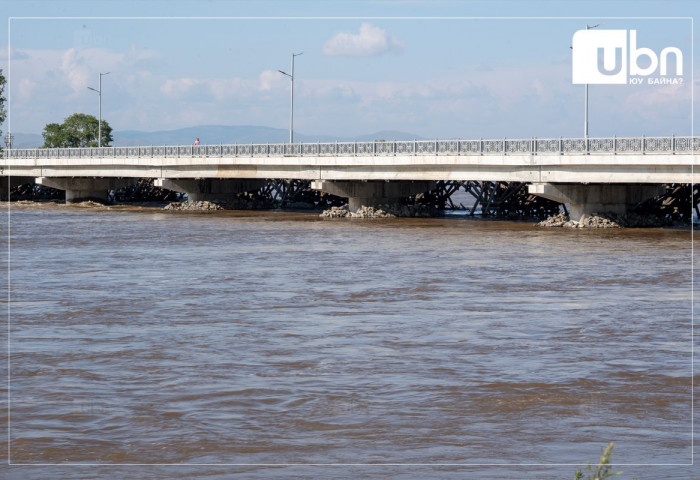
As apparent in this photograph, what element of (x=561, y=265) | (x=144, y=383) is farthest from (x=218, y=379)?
(x=561, y=265)

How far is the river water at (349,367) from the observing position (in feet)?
35.9

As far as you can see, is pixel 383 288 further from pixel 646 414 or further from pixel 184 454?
pixel 184 454

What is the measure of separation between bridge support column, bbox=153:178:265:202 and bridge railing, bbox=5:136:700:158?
2.27m

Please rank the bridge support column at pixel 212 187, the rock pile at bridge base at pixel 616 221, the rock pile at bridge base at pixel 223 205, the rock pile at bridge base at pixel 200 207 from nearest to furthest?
1. the rock pile at bridge base at pixel 616 221
2. the rock pile at bridge base at pixel 200 207
3. the rock pile at bridge base at pixel 223 205
4. the bridge support column at pixel 212 187

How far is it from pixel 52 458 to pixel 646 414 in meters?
6.46

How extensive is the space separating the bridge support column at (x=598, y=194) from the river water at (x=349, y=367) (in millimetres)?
15471

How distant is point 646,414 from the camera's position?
41.5 feet

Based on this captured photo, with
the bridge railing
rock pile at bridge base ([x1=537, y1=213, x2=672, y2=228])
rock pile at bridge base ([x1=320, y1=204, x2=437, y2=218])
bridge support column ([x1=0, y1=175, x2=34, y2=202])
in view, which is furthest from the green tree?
rock pile at bridge base ([x1=537, y1=213, x2=672, y2=228])

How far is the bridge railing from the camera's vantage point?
42.8 metres

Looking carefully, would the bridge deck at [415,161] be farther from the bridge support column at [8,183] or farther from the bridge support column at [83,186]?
the bridge support column at [8,183]

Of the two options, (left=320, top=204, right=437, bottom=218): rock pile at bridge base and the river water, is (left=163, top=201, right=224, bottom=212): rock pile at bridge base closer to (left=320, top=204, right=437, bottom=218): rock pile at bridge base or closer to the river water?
(left=320, top=204, right=437, bottom=218): rock pile at bridge base

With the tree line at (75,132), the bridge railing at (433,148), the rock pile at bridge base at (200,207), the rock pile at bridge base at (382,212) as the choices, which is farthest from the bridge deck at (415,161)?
the tree line at (75,132)

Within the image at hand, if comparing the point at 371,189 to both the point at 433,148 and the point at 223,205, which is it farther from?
the point at 223,205

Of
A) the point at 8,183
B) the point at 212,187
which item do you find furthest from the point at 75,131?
the point at 212,187
